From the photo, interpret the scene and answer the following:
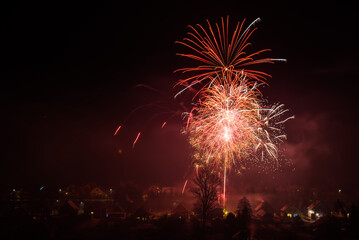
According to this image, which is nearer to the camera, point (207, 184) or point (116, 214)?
point (207, 184)

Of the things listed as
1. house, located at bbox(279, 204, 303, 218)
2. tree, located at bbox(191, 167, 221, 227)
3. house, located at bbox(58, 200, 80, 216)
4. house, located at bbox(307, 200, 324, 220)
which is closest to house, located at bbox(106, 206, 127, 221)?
house, located at bbox(58, 200, 80, 216)

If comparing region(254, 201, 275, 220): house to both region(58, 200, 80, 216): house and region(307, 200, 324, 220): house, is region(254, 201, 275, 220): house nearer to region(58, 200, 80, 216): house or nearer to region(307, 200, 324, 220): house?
region(307, 200, 324, 220): house

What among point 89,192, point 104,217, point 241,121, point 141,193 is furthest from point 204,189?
point 89,192

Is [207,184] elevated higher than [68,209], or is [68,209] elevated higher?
[207,184]

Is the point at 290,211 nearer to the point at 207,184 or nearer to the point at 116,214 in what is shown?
the point at 207,184

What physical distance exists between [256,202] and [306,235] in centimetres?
1883

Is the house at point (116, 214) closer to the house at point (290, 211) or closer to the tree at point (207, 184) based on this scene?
the tree at point (207, 184)

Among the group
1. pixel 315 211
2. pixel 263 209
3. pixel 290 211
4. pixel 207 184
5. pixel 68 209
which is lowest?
pixel 68 209

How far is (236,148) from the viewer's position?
23.0m

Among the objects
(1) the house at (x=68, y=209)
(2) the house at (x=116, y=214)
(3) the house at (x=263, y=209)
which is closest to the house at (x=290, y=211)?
→ (3) the house at (x=263, y=209)

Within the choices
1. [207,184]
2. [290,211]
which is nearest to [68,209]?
[207,184]

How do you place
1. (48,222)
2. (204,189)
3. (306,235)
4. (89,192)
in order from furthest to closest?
(89,192) < (204,189) < (48,222) < (306,235)

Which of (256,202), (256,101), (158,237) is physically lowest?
(158,237)

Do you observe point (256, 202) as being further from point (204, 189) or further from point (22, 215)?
point (22, 215)
